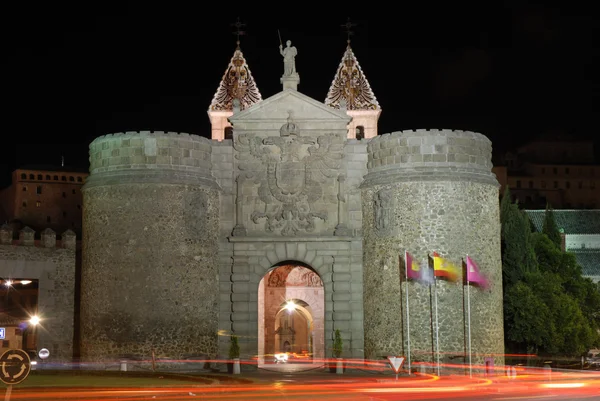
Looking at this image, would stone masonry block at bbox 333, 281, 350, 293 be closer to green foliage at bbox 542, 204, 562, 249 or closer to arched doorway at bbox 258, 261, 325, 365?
arched doorway at bbox 258, 261, 325, 365

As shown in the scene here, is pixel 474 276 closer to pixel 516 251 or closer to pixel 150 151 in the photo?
pixel 516 251

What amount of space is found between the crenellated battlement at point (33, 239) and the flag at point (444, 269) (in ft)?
52.3

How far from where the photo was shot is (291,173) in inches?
1620

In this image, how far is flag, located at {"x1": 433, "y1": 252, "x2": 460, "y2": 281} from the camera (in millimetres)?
38938

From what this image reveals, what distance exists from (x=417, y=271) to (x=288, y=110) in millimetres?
8692

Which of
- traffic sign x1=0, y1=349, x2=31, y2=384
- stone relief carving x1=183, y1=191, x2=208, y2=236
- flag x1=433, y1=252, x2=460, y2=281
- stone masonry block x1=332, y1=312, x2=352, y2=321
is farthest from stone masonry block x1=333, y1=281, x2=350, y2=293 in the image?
traffic sign x1=0, y1=349, x2=31, y2=384

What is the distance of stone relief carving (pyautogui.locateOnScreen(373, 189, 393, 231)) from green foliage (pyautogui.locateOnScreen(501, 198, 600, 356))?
33.9 ft

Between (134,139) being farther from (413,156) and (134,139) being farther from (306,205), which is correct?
(413,156)

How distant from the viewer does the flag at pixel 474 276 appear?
38.4 meters

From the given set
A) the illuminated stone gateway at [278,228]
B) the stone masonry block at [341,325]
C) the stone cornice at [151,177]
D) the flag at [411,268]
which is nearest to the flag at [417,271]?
the flag at [411,268]

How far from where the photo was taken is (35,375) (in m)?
30.8

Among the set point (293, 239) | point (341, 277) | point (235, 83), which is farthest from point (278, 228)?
point (235, 83)

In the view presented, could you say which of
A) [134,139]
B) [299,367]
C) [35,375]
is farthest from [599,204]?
[35,375]

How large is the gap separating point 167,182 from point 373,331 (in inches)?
403
